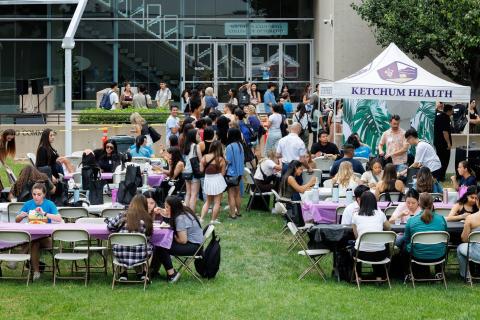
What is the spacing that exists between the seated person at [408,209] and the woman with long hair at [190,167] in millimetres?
4800

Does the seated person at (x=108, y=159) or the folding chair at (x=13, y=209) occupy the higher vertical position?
the seated person at (x=108, y=159)

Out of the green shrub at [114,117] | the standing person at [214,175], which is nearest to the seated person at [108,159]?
the standing person at [214,175]

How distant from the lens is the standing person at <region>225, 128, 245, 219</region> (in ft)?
61.8

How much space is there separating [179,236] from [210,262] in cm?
51

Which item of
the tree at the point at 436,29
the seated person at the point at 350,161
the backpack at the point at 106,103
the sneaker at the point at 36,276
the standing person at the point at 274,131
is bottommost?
the sneaker at the point at 36,276

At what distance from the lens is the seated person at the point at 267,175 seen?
768 inches

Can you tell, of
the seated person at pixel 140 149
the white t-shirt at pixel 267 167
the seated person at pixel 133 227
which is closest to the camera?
the seated person at pixel 133 227

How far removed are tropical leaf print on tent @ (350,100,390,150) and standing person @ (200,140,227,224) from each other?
263 inches

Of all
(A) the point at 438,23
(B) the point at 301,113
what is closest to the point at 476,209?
(B) the point at 301,113

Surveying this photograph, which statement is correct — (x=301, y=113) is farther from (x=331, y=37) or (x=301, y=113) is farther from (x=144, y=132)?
(x=331, y=37)

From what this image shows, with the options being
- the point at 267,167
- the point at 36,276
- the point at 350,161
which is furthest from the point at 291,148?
the point at 36,276

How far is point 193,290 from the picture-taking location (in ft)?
44.0

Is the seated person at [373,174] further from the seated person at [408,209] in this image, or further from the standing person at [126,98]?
the standing person at [126,98]

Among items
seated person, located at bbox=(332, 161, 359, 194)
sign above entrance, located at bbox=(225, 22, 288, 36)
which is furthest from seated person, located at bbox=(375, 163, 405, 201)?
sign above entrance, located at bbox=(225, 22, 288, 36)
